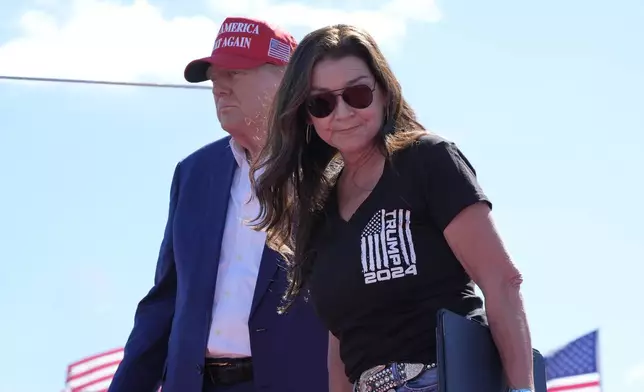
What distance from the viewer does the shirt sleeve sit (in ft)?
10.9

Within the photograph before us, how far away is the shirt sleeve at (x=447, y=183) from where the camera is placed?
3328 millimetres

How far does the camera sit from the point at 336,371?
377 cm

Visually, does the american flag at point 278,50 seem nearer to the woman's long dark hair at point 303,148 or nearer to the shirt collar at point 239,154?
the shirt collar at point 239,154

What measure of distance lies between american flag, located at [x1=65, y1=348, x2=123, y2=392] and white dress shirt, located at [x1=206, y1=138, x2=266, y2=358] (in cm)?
714

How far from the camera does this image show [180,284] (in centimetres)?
509

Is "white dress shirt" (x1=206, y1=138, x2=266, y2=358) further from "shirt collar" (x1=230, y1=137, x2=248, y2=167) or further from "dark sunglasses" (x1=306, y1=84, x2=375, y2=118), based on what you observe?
"dark sunglasses" (x1=306, y1=84, x2=375, y2=118)

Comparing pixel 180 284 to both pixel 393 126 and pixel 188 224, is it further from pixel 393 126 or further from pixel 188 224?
pixel 393 126

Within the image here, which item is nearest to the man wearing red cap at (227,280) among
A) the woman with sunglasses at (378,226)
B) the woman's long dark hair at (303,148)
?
the woman's long dark hair at (303,148)

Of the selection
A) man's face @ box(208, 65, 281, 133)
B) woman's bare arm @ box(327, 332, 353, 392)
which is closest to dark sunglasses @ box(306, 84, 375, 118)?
woman's bare arm @ box(327, 332, 353, 392)

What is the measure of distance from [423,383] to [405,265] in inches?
12.0

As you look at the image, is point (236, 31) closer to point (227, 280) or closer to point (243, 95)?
point (243, 95)

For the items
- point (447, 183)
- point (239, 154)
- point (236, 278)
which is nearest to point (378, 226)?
point (447, 183)

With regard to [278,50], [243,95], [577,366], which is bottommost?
[577,366]

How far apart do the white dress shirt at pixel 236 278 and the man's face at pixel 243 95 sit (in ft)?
0.84
